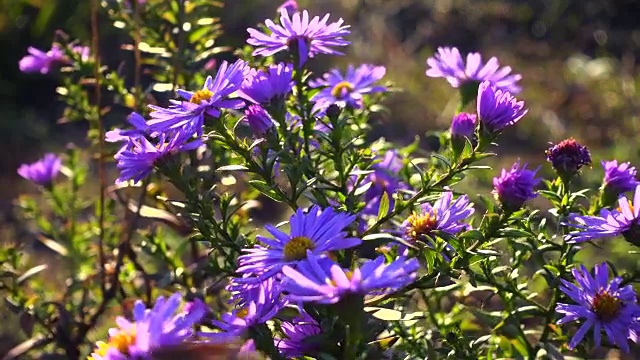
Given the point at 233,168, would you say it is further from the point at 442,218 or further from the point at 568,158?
the point at 568,158

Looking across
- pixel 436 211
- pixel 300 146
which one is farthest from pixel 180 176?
pixel 436 211

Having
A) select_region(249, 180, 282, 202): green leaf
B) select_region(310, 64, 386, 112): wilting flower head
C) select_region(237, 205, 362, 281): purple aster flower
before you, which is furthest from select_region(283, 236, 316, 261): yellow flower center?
select_region(310, 64, 386, 112): wilting flower head

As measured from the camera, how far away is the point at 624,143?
2523 mm

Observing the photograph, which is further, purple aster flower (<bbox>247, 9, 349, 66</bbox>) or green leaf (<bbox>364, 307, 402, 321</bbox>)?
purple aster flower (<bbox>247, 9, 349, 66</bbox>)

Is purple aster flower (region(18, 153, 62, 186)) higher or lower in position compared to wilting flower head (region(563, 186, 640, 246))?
higher

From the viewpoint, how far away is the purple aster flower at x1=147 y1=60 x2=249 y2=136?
75cm

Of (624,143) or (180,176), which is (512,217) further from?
(624,143)

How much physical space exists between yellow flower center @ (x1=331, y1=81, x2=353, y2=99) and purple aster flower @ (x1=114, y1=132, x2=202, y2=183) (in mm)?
340

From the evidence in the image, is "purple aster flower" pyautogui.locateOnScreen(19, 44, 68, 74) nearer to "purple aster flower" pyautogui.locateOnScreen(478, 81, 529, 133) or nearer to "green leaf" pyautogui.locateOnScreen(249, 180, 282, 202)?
"green leaf" pyautogui.locateOnScreen(249, 180, 282, 202)

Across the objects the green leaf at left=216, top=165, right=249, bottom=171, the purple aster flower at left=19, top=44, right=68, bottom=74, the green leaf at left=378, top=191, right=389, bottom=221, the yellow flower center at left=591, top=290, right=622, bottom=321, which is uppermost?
the purple aster flower at left=19, top=44, right=68, bottom=74

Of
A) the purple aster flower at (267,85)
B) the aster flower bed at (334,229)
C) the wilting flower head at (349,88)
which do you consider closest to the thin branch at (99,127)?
the aster flower bed at (334,229)

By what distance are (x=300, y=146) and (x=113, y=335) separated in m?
0.32

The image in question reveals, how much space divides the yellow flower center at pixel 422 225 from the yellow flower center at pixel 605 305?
192 millimetres

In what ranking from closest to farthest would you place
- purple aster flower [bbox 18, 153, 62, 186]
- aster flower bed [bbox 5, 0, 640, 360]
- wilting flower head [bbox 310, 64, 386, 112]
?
aster flower bed [bbox 5, 0, 640, 360] → wilting flower head [bbox 310, 64, 386, 112] → purple aster flower [bbox 18, 153, 62, 186]
